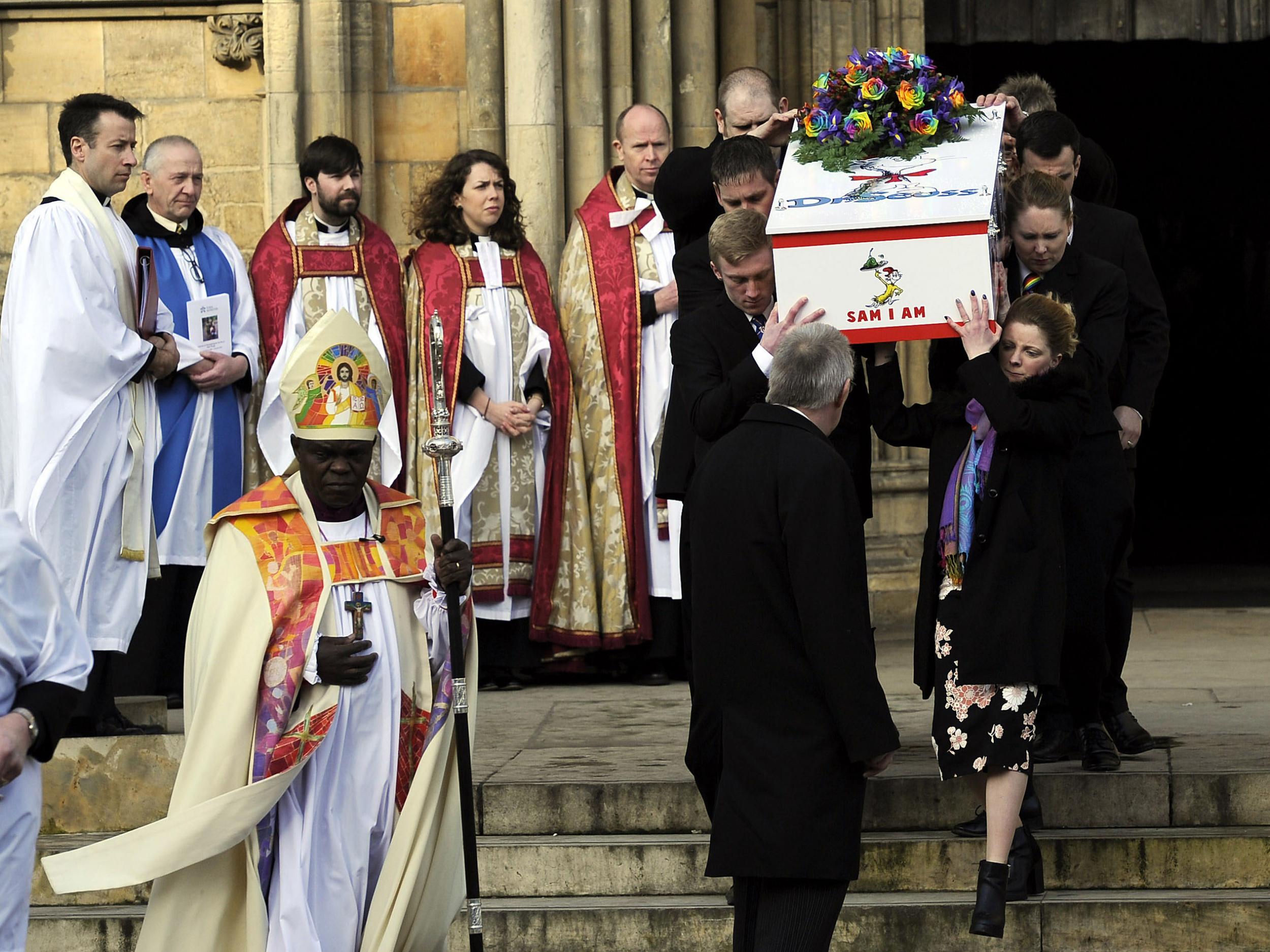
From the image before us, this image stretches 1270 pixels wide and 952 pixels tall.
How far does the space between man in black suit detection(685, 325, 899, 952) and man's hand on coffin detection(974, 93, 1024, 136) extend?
1438 mm

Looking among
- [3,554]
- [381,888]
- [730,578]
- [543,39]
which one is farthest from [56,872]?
[543,39]

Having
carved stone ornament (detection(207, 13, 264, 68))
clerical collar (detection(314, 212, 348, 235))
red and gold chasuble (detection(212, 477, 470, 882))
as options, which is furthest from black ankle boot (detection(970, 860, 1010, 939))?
carved stone ornament (detection(207, 13, 264, 68))

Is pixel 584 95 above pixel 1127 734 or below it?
above

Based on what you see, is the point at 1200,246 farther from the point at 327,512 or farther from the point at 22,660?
the point at 22,660

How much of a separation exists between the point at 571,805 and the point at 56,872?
5.81 feet

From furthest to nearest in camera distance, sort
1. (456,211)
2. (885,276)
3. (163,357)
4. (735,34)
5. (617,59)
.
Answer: (735,34), (617,59), (456,211), (163,357), (885,276)

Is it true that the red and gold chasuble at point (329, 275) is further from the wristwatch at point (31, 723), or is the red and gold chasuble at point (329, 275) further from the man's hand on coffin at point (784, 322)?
the wristwatch at point (31, 723)

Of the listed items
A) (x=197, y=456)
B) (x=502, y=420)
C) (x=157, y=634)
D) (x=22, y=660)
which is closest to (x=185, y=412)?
(x=197, y=456)

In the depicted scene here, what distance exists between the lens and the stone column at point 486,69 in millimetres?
8922

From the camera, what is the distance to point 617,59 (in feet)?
29.5

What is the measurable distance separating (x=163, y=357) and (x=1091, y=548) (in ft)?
10.9

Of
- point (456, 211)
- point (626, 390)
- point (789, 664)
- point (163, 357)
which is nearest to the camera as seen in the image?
point (789, 664)

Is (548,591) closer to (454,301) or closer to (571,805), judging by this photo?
(454,301)

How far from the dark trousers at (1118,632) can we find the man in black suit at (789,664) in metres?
1.89
